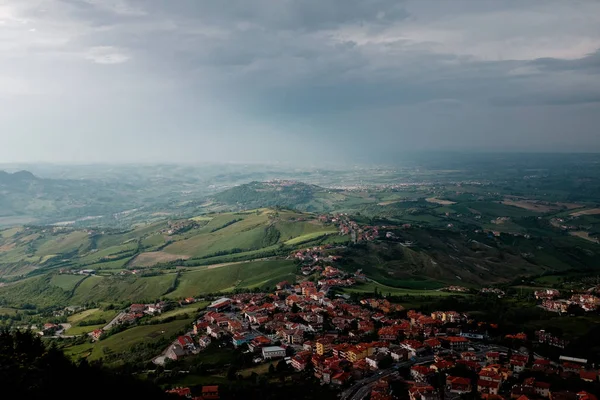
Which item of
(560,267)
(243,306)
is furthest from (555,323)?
(560,267)

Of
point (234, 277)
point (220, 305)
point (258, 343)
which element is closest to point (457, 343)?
point (258, 343)

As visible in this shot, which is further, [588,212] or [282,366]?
[588,212]

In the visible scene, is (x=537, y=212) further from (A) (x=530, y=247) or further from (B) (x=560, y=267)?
(B) (x=560, y=267)

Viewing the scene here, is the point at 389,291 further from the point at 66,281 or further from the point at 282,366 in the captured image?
the point at 66,281

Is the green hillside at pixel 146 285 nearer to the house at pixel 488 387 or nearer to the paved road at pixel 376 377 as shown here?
the paved road at pixel 376 377

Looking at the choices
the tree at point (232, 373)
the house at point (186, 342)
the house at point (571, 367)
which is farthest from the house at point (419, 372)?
the house at point (186, 342)

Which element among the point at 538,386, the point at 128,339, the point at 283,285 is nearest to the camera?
the point at 538,386

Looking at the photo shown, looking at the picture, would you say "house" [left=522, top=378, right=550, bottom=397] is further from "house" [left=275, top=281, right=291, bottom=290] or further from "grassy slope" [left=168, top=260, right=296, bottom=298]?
"grassy slope" [left=168, top=260, right=296, bottom=298]
